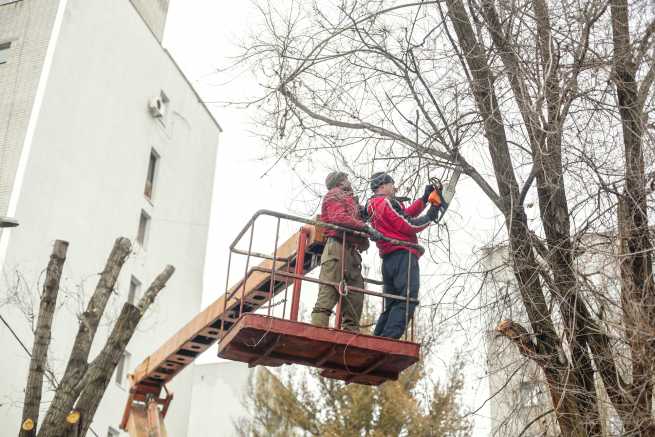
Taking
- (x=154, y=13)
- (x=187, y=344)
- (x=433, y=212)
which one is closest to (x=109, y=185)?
(x=154, y=13)

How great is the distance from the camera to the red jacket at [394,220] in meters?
8.19

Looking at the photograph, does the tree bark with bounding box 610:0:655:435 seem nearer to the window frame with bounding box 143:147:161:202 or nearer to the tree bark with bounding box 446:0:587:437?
the tree bark with bounding box 446:0:587:437

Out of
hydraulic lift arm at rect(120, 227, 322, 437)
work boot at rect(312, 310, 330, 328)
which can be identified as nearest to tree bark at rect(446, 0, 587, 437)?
work boot at rect(312, 310, 330, 328)

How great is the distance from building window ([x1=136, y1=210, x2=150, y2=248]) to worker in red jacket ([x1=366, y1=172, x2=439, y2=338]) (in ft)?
56.2

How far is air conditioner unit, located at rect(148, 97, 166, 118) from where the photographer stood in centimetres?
2538

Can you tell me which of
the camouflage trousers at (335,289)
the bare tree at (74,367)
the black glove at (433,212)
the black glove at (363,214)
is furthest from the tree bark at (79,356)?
the black glove at (433,212)

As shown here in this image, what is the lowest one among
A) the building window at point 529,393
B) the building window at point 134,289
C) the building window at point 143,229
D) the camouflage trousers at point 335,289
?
the building window at point 529,393

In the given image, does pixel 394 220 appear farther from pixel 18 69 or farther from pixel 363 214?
pixel 18 69

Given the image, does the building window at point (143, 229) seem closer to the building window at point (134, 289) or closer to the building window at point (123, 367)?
the building window at point (134, 289)

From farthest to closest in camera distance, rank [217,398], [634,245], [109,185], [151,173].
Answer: [217,398]
[151,173]
[109,185]
[634,245]

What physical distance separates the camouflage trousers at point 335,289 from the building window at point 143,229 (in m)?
16.9

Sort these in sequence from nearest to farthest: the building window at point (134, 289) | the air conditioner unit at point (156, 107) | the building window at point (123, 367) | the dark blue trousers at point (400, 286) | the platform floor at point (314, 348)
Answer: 1. the platform floor at point (314, 348)
2. the dark blue trousers at point (400, 286)
3. the building window at point (123, 367)
4. the building window at point (134, 289)
5. the air conditioner unit at point (156, 107)

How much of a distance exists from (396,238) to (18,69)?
16055 millimetres

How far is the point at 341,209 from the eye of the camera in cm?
823
